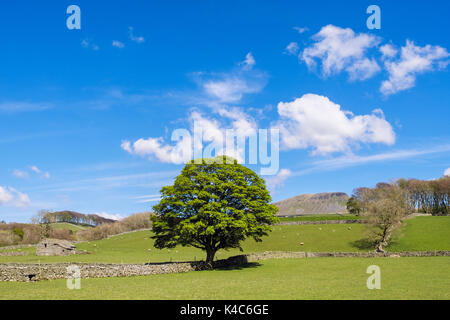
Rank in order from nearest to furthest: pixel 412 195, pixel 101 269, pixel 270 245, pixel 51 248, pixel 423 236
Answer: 1. pixel 101 269
2. pixel 423 236
3. pixel 51 248
4. pixel 270 245
5. pixel 412 195

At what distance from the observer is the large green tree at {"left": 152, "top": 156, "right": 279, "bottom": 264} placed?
39531 millimetres

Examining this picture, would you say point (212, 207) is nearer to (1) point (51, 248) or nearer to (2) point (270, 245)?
(2) point (270, 245)

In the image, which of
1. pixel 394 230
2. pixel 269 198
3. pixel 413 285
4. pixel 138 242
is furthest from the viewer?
pixel 138 242

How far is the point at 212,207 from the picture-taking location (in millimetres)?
39375

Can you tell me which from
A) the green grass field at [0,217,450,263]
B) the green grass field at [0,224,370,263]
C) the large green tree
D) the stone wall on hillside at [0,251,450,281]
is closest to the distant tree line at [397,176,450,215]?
the green grass field at [0,217,450,263]

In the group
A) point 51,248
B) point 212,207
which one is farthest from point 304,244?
point 51,248

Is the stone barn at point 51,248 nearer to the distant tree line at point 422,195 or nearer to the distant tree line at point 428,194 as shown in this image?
the distant tree line at point 422,195

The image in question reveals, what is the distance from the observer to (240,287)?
85.9ft

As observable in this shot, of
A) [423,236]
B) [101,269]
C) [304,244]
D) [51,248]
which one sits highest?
[101,269]

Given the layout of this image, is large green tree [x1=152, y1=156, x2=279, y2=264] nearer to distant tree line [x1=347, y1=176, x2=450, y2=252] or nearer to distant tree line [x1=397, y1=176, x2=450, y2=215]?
distant tree line [x1=347, y1=176, x2=450, y2=252]
